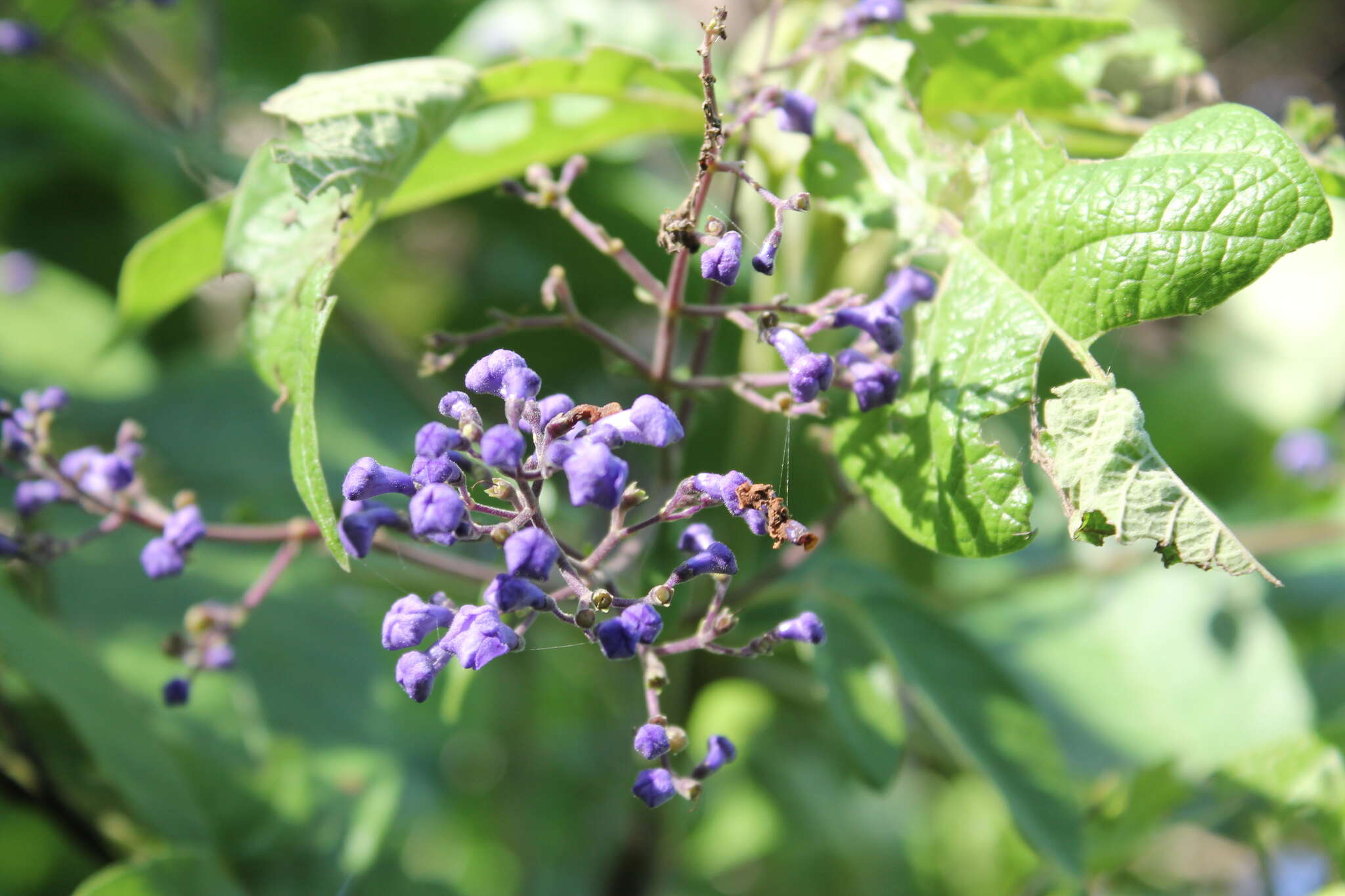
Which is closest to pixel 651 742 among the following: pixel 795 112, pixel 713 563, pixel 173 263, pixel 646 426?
pixel 713 563

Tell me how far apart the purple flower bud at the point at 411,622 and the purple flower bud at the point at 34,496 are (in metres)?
0.56

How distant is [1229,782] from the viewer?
4.57 feet

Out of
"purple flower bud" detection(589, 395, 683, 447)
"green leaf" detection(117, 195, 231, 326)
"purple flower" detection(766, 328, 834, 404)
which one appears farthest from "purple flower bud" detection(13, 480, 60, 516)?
"purple flower" detection(766, 328, 834, 404)

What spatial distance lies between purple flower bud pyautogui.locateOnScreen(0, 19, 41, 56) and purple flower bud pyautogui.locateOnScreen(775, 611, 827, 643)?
5.75 ft

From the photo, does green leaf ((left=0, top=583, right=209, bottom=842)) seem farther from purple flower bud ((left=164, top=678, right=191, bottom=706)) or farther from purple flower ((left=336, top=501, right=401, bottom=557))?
purple flower ((left=336, top=501, right=401, bottom=557))

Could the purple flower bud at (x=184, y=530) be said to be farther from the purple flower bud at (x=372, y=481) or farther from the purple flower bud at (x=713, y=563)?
the purple flower bud at (x=713, y=563)

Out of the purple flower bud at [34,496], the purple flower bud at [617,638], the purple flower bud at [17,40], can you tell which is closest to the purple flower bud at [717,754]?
the purple flower bud at [617,638]

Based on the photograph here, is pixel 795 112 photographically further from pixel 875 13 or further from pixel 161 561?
pixel 161 561

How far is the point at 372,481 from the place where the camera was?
845mm

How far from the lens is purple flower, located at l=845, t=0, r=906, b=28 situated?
3.84 feet

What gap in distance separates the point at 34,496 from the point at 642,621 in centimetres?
77

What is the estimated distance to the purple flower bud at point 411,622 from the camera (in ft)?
2.76

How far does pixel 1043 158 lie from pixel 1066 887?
861 millimetres

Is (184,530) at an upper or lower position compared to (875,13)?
lower
